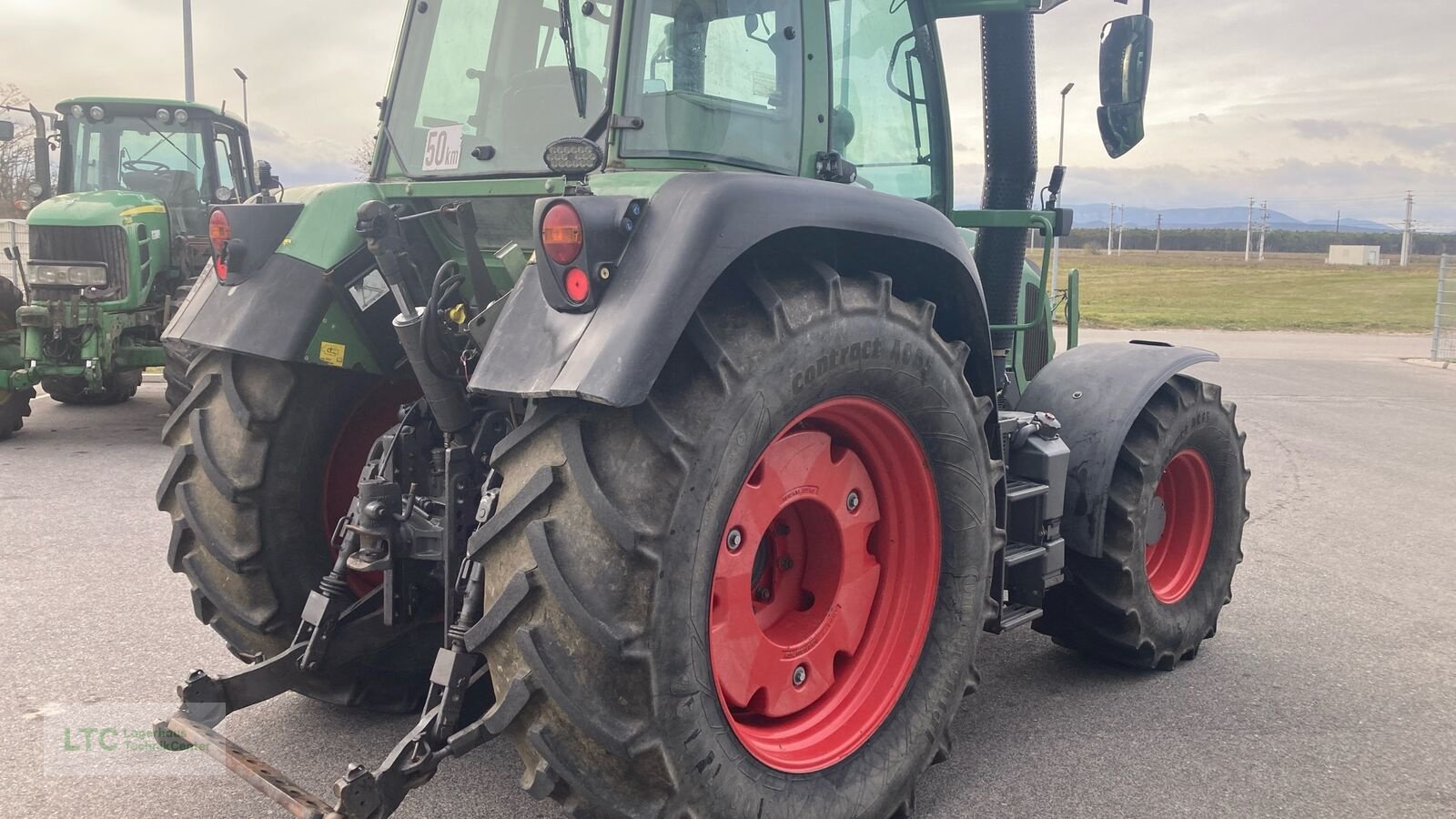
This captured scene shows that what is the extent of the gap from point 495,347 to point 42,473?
6880 millimetres

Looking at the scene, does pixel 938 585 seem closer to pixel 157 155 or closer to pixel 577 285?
pixel 577 285

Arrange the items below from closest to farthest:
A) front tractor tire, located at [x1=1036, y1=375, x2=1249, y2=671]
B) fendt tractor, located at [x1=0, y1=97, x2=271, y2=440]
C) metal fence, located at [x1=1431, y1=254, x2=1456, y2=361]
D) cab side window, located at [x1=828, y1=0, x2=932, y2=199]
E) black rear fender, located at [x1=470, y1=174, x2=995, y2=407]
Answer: black rear fender, located at [x1=470, y1=174, x2=995, y2=407]
cab side window, located at [x1=828, y1=0, x2=932, y2=199]
front tractor tire, located at [x1=1036, y1=375, x2=1249, y2=671]
fendt tractor, located at [x1=0, y1=97, x2=271, y2=440]
metal fence, located at [x1=1431, y1=254, x2=1456, y2=361]

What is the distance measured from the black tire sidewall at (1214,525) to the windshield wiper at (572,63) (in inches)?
96.8

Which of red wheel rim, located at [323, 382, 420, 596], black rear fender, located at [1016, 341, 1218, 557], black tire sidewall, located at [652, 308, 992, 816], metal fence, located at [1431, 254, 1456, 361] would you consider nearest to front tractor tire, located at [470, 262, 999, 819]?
black tire sidewall, located at [652, 308, 992, 816]

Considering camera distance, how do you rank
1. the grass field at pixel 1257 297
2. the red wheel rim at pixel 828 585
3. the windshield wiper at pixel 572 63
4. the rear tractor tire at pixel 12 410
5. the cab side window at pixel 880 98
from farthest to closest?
the grass field at pixel 1257 297 < the rear tractor tire at pixel 12 410 < the cab side window at pixel 880 98 < the windshield wiper at pixel 572 63 < the red wheel rim at pixel 828 585

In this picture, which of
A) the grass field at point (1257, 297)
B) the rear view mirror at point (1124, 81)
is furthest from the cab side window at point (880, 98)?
the grass field at point (1257, 297)

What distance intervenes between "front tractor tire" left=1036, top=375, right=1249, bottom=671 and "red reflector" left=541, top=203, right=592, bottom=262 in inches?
98.2

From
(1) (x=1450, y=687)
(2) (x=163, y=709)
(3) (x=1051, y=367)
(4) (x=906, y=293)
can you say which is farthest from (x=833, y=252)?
(1) (x=1450, y=687)

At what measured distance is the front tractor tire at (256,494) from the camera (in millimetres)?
3275

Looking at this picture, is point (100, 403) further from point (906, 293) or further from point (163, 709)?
point (906, 293)

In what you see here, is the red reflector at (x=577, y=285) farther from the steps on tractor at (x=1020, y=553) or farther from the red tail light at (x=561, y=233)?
the steps on tractor at (x=1020, y=553)

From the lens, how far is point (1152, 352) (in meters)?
4.37

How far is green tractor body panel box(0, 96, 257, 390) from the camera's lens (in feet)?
31.1

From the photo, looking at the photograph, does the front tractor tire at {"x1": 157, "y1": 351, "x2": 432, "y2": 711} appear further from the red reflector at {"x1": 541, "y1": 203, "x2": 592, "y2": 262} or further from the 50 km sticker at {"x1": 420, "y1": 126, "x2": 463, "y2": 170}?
the red reflector at {"x1": 541, "y1": 203, "x2": 592, "y2": 262}
